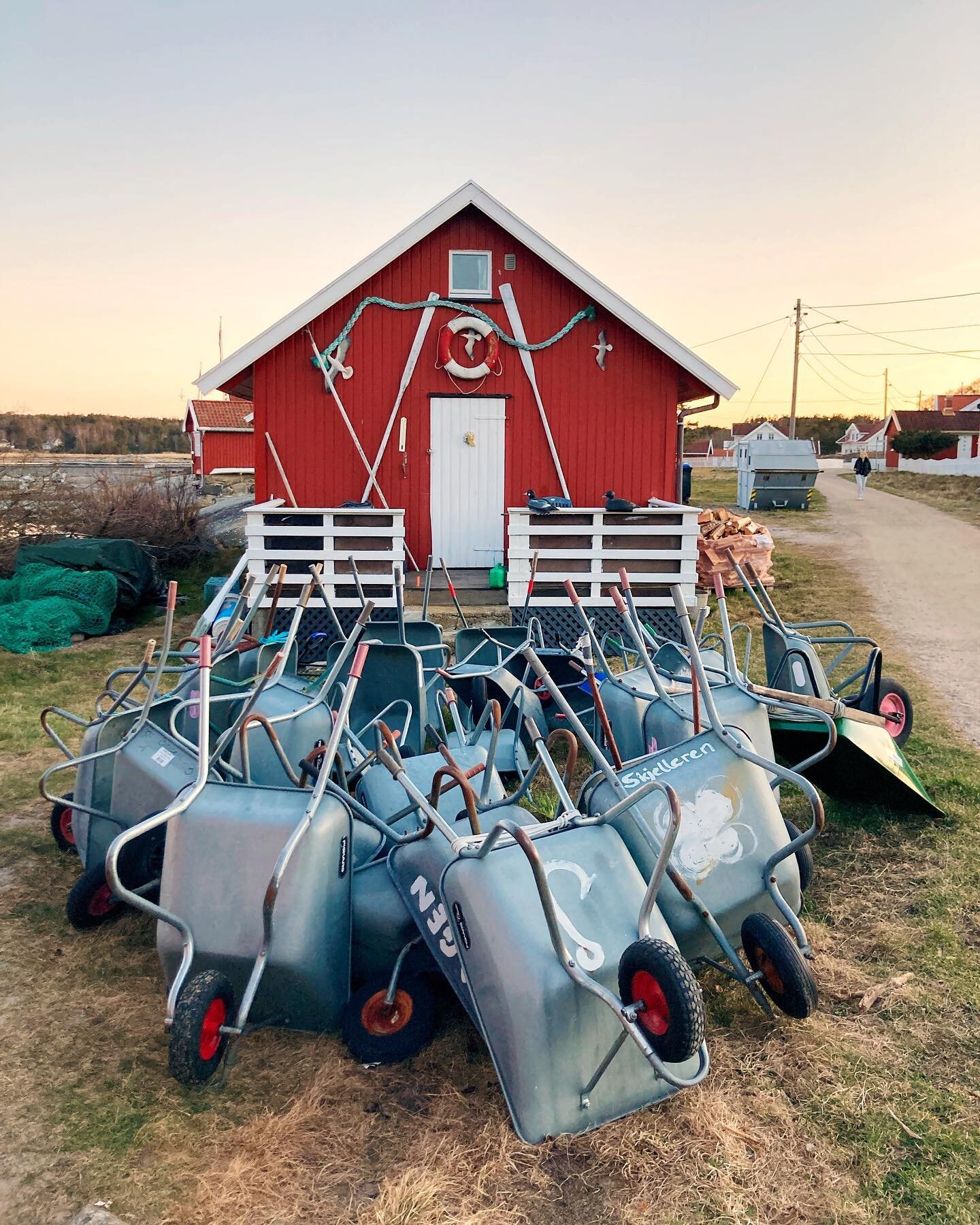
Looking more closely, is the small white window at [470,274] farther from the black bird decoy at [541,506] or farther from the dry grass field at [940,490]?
the dry grass field at [940,490]

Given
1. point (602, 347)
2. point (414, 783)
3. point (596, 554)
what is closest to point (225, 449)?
point (602, 347)

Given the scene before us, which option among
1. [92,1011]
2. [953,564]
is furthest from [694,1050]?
[953,564]

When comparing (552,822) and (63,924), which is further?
(63,924)

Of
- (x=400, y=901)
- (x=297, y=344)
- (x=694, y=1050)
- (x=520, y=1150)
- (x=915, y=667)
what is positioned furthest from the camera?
(x=297, y=344)

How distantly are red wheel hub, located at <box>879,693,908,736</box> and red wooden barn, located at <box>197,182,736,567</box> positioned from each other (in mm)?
5310

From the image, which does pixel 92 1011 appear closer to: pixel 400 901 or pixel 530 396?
pixel 400 901

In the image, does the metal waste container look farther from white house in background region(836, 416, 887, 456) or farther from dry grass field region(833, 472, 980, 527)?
white house in background region(836, 416, 887, 456)

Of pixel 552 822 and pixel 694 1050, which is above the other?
pixel 552 822

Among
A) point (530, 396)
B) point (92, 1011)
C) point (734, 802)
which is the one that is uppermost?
point (530, 396)

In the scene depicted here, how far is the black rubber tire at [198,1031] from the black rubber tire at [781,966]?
1704mm

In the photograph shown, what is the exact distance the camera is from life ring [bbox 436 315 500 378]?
10.2 metres

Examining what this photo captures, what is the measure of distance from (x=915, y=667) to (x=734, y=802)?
240 inches

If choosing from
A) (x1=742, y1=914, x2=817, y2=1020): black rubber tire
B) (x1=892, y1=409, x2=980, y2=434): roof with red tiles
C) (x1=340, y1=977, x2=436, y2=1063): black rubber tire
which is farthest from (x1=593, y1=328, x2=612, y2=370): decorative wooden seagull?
(x1=892, y1=409, x2=980, y2=434): roof with red tiles

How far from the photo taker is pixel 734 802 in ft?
10.6
